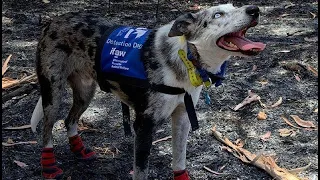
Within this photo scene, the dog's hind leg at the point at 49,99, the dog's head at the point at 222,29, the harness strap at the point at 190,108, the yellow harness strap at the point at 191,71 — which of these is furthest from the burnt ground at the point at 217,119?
the dog's head at the point at 222,29

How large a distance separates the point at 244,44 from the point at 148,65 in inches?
31.7

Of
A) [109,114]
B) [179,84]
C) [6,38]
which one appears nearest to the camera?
[179,84]

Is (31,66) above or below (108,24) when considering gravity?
below

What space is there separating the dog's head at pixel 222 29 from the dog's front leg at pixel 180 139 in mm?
663

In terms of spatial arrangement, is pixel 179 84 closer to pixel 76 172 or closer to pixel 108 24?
pixel 108 24

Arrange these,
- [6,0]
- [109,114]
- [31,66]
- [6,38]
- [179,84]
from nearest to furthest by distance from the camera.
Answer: [179,84], [109,114], [31,66], [6,38], [6,0]

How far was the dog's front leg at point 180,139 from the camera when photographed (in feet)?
15.7

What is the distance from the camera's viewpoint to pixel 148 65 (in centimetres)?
452

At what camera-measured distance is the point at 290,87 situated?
707 cm

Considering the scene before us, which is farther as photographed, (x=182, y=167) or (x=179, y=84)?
(x=182, y=167)

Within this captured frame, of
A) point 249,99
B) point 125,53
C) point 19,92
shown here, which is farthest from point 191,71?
point 19,92

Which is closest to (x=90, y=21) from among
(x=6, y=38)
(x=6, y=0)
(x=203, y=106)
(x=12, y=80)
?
(x=203, y=106)

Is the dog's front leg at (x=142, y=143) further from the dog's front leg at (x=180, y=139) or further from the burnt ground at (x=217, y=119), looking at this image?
the burnt ground at (x=217, y=119)

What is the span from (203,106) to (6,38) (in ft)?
A: 12.1
